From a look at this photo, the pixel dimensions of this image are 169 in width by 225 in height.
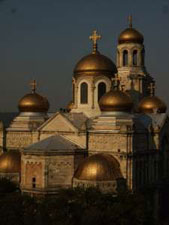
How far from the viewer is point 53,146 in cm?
3659

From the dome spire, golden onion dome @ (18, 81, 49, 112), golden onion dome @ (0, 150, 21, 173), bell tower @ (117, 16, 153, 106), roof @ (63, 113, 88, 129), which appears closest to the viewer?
golden onion dome @ (0, 150, 21, 173)

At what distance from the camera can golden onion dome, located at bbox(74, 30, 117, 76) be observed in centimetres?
4203

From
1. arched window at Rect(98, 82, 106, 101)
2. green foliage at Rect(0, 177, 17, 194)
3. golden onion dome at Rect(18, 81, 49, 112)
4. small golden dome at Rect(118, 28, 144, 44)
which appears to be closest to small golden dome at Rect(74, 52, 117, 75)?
arched window at Rect(98, 82, 106, 101)

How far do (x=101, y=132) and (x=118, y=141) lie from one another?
144cm

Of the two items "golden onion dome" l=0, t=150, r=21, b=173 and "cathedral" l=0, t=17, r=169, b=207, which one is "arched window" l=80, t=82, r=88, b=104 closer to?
"cathedral" l=0, t=17, r=169, b=207

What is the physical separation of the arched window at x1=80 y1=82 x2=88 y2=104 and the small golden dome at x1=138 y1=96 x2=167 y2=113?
5.32 m

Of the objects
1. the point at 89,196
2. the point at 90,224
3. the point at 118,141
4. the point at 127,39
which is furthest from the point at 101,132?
the point at 127,39

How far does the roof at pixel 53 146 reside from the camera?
36.2 metres

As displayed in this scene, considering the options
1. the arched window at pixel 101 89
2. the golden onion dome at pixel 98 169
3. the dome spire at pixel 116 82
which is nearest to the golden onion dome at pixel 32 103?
the arched window at pixel 101 89

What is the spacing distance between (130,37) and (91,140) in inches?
593

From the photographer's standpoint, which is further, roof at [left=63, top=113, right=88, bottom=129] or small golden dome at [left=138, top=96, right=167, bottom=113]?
small golden dome at [left=138, top=96, right=167, bottom=113]

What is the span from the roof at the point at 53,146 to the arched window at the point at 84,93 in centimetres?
535

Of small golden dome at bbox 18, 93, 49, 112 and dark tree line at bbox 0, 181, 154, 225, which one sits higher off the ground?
small golden dome at bbox 18, 93, 49, 112

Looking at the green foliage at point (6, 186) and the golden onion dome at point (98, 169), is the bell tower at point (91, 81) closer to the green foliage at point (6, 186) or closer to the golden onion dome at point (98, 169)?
the golden onion dome at point (98, 169)
